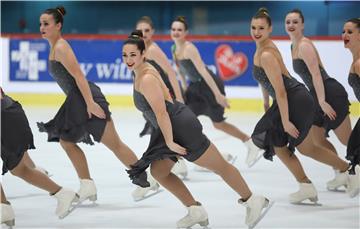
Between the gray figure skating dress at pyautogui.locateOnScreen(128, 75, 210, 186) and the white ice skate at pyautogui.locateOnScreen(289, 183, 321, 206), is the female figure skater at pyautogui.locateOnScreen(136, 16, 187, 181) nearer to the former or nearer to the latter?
the white ice skate at pyautogui.locateOnScreen(289, 183, 321, 206)

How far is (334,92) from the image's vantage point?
593cm

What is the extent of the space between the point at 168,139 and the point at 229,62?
742 centimetres

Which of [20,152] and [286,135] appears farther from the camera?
[286,135]

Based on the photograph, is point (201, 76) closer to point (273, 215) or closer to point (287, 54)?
point (273, 215)

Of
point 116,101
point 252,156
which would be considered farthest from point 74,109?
point 116,101

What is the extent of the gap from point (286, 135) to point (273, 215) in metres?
0.59

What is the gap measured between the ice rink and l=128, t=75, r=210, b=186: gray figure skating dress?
533 mm

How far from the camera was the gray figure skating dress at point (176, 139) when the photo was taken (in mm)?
4469

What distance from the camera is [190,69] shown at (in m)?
7.25

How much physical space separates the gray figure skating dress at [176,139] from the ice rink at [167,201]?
1.75ft

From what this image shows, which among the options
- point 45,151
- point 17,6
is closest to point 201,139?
point 45,151

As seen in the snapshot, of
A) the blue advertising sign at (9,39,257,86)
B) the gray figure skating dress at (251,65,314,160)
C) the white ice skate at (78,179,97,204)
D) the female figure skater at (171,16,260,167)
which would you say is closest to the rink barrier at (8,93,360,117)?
the blue advertising sign at (9,39,257,86)

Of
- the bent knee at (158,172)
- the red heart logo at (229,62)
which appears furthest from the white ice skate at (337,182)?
the red heart logo at (229,62)

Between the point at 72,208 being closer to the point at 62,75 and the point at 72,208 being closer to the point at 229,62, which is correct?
the point at 62,75
